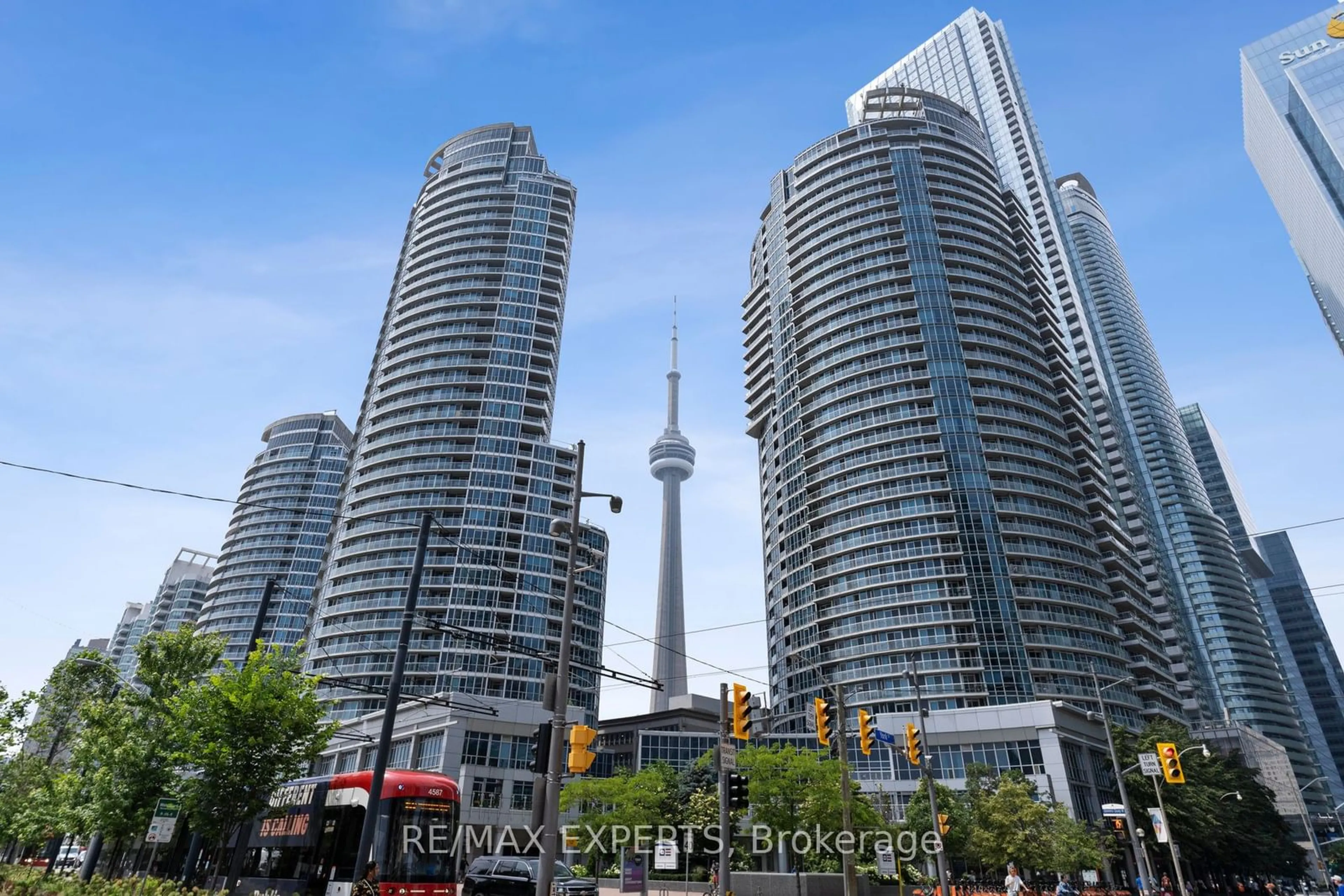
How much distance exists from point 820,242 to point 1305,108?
282 ft

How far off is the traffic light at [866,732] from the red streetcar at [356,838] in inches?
567

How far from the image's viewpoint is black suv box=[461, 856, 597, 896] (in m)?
26.6

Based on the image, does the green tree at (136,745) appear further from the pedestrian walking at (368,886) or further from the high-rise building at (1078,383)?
the high-rise building at (1078,383)

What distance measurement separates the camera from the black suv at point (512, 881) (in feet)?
87.4

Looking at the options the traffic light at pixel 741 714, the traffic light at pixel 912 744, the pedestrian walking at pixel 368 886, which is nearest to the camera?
the pedestrian walking at pixel 368 886

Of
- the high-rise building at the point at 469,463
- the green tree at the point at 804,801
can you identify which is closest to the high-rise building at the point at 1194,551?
the high-rise building at the point at 469,463

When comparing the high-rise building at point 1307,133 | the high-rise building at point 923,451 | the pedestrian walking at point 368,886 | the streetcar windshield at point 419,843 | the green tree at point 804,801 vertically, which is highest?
the high-rise building at point 1307,133

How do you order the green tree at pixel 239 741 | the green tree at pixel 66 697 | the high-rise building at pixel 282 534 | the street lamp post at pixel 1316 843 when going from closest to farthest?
the green tree at pixel 239 741 < the green tree at pixel 66 697 < the street lamp post at pixel 1316 843 < the high-rise building at pixel 282 534

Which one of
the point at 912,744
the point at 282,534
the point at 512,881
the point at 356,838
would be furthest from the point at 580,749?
the point at 282,534

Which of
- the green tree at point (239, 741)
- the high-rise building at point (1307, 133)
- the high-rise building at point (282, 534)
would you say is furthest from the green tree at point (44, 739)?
the high-rise building at point (1307, 133)

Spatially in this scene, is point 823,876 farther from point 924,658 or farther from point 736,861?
point 924,658

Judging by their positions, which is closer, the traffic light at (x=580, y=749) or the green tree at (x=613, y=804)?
the traffic light at (x=580, y=749)

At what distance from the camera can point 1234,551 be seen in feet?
650

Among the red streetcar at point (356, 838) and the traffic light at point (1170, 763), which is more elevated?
the traffic light at point (1170, 763)
